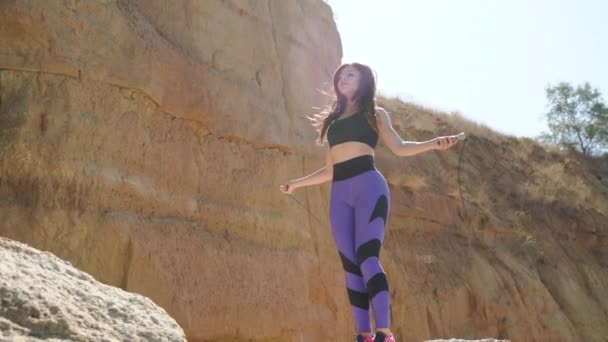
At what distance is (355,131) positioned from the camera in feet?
14.3

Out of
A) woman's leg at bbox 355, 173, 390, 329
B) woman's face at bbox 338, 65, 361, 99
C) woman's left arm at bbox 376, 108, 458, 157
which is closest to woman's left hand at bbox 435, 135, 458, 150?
woman's left arm at bbox 376, 108, 458, 157

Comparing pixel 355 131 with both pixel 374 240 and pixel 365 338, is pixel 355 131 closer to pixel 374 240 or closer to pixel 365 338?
pixel 374 240

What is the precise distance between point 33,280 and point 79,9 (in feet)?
16.9

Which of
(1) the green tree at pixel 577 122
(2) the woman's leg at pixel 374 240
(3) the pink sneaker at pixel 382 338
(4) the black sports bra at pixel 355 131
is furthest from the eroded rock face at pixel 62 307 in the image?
(1) the green tree at pixel 577 122

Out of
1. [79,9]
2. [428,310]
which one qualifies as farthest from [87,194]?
[428,310]

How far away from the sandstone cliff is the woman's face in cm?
299

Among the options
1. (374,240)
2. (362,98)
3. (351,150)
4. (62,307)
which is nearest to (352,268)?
(374,240)

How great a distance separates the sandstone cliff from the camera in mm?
5984

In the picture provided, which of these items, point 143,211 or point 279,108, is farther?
point 279,108

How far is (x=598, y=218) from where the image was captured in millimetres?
18547

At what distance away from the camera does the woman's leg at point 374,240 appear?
376cm

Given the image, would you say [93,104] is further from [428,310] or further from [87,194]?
[428,310]

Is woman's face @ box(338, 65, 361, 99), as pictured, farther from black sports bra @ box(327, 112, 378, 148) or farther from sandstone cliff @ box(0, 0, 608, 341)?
sandstone cliff @ box(0, 0, 608, 341)

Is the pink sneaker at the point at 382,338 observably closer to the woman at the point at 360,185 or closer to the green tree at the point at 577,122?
the woman at the point at 360,185
